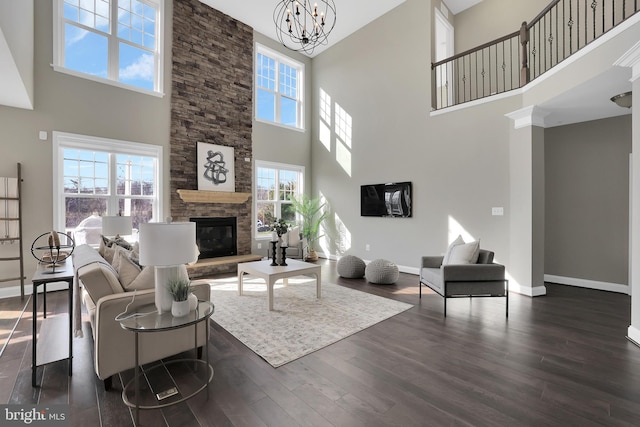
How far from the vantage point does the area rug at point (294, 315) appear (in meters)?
2.85

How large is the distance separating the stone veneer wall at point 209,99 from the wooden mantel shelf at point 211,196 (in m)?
0.13

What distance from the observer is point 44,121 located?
15.1ft

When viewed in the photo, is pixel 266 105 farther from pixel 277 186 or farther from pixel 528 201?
pixel 528 201

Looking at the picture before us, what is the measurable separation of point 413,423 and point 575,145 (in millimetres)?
5452

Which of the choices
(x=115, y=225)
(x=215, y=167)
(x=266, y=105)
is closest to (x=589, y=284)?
(x=215, y=167)

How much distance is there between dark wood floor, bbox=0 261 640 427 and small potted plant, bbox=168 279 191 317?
0.59m

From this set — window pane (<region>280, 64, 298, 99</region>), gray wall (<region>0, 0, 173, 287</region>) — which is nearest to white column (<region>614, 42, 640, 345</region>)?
window pane (<region>280, 64, 298, 99</region>)

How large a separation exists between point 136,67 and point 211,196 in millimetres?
2684

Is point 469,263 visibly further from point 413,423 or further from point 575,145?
point 575,145

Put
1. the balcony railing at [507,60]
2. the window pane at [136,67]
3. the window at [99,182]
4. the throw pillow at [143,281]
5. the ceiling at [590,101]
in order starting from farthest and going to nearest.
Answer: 1. the window pane at [136,67]
2. the balcony railing at [507,60]
3. the window at [99,182]
4. the ceiling at [590,101]
5. the throw pillow at [143,281]

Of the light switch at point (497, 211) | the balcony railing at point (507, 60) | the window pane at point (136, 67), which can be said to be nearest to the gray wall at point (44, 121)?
the window pane at point (136, 67)

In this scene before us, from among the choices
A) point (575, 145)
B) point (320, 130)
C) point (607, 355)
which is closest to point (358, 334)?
point (607, 355)

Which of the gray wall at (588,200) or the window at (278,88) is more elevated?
the window at (278,88)

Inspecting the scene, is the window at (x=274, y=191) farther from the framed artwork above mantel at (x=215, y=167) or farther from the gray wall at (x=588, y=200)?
the gray wall at (x=588, y=200)
